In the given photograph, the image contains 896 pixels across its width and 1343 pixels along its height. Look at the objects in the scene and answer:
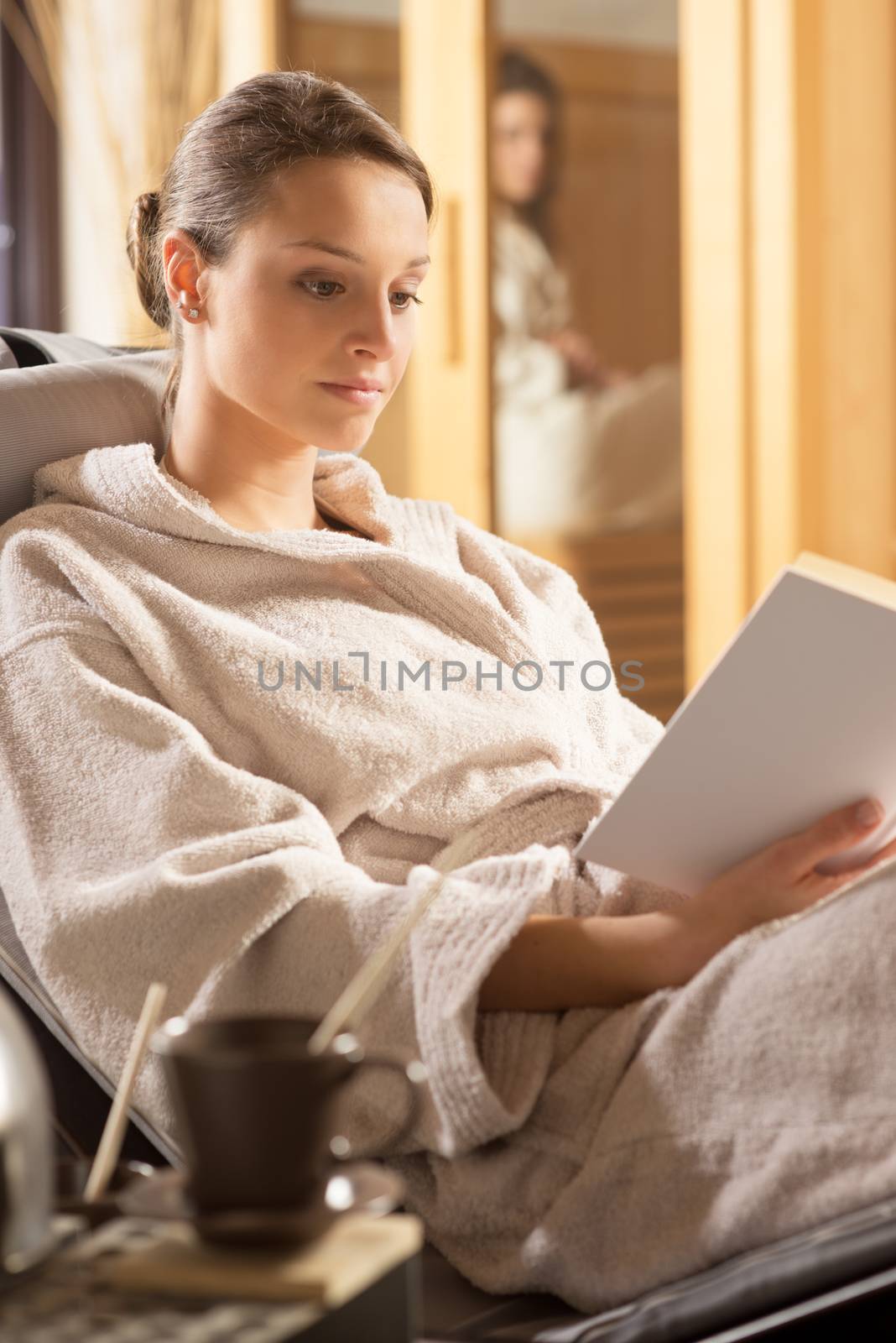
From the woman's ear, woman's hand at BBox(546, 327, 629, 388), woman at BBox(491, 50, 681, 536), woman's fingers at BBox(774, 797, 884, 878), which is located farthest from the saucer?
woman's hand at BBox(546, 327, 629, 388)

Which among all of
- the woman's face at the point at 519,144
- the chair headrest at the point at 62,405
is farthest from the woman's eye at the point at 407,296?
the woman's face at the point at 519,144

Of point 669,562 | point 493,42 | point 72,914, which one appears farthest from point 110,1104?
point 493,42

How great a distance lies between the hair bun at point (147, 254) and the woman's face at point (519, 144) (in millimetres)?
1616

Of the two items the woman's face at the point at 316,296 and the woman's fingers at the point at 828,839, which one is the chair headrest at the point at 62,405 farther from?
the woman's fingers at the point at 828,839

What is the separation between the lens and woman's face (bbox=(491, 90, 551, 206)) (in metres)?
3.15

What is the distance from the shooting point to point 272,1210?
707 millimetres

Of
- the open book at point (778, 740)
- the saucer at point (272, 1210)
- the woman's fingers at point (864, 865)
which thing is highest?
the open book at point (778, 740)

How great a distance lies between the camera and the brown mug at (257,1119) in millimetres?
695

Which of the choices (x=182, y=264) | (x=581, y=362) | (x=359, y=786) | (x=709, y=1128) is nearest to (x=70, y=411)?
(x=182, y=264)

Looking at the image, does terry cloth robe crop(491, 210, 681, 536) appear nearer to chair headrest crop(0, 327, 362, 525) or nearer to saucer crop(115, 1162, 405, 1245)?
chair headrest crop(0, 327, 362, 525)

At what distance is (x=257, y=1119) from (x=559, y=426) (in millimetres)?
2581

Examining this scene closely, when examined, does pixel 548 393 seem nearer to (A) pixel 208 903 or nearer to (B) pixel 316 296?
(B) pixel 316 296

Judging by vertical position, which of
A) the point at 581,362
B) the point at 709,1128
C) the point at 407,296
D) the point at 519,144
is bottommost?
the point at 709,1128

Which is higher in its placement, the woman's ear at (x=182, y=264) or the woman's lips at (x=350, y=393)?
the woman's ear at (x=182, y=264)
